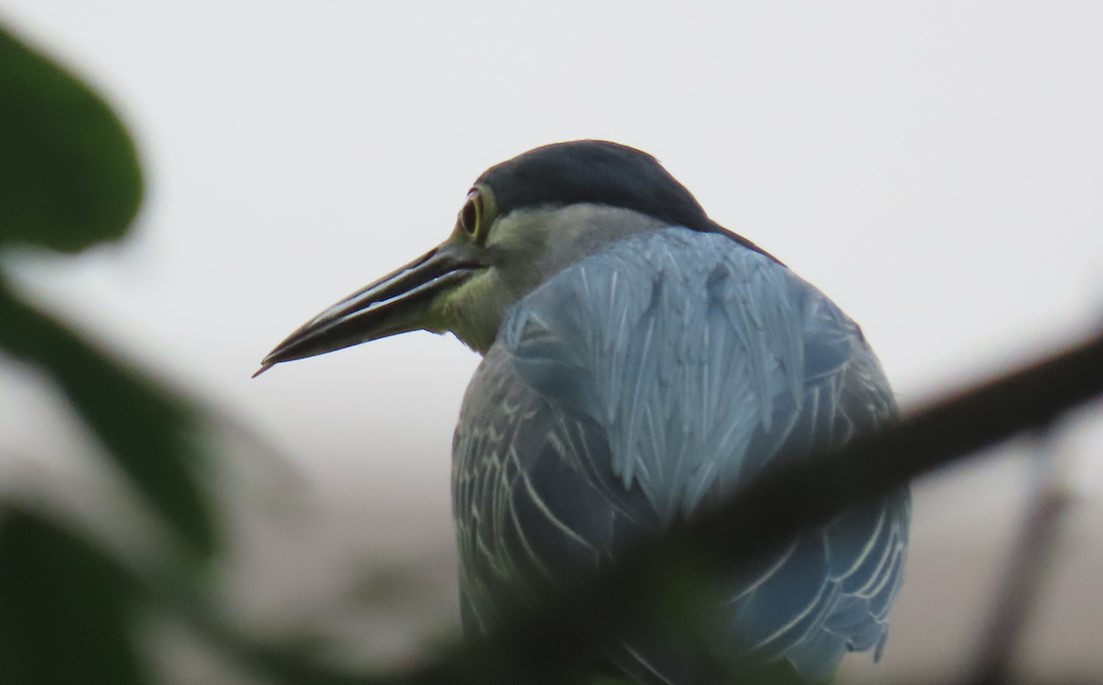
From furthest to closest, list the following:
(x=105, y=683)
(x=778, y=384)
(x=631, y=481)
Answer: (x=778, y=384) → (x=631, y=481) → (x=105, y=683)

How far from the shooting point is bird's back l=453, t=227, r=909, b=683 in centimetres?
230

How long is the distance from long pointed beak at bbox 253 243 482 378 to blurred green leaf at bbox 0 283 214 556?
2926mm

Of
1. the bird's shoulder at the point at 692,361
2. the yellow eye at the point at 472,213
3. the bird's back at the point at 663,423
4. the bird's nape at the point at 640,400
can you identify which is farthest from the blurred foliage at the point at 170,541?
the yellow eye at the point at 472,213

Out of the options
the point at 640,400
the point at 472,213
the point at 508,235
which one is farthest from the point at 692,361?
the point at 472,213

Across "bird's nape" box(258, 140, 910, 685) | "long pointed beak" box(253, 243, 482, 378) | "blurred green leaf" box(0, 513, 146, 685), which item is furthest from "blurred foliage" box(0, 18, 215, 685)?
"long pointed beak" box(253, 243, 482, 378)

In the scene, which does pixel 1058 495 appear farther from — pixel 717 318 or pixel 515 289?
pixel 515 289

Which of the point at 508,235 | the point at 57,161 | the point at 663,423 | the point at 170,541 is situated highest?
the point at 57,161

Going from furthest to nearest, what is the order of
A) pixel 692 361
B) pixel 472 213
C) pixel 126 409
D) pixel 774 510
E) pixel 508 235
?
1. pixel 472 213
2. pixel 508 235
3. pixel 692 361
4. pixel 126 409
5. pixel 774 510

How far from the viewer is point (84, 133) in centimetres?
79

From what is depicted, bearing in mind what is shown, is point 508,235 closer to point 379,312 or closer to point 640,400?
point 379,312

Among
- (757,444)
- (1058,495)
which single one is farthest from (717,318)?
(1058,495)

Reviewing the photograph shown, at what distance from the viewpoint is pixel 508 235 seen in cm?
353

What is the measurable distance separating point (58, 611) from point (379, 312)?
3.07 meters

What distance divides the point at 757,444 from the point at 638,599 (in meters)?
1.89
